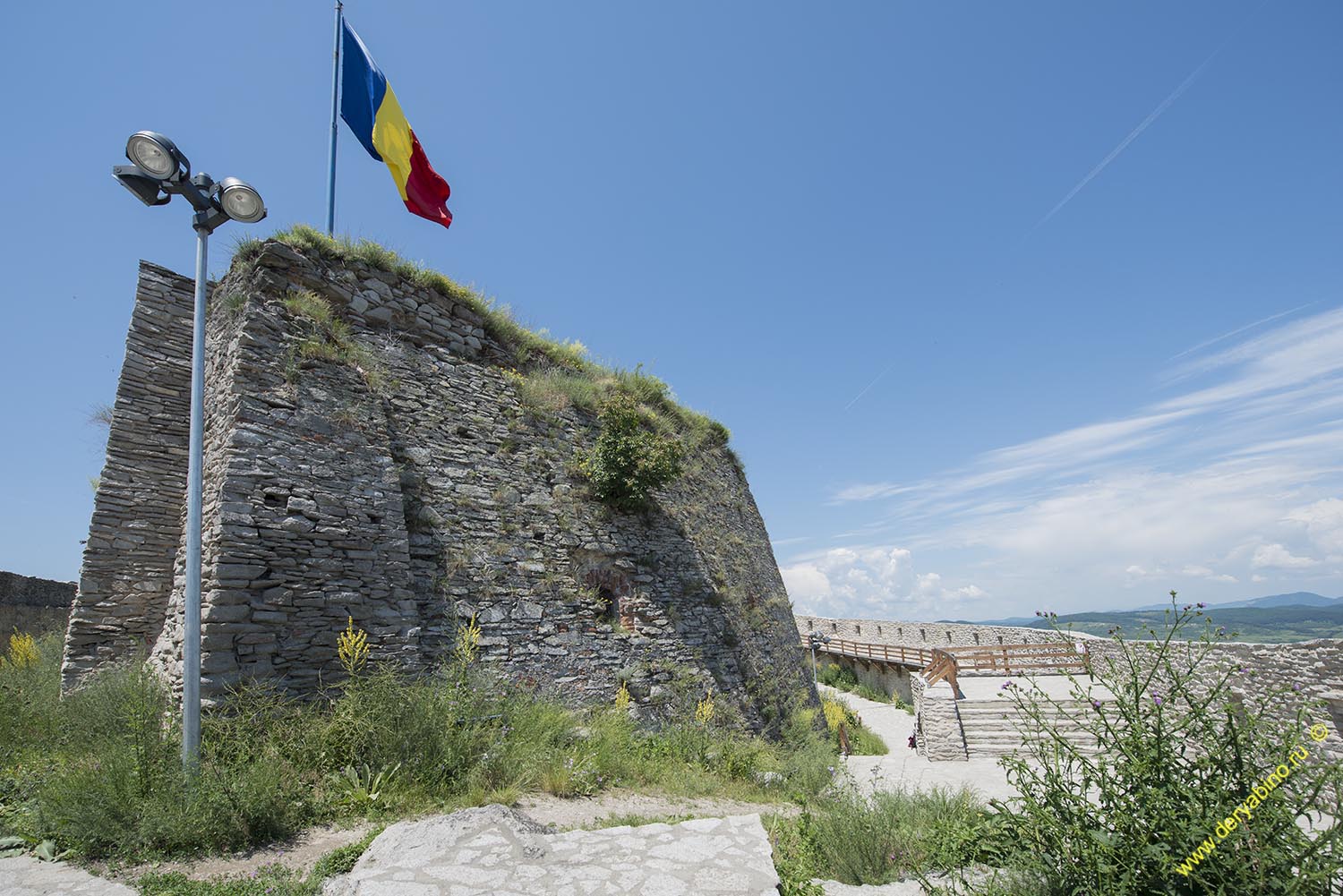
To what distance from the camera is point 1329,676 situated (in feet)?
29.5

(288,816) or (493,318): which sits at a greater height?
(493,318)

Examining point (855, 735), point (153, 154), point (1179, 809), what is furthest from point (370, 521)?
point (855, 735)

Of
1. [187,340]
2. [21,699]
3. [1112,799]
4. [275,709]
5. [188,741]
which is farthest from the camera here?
[187,340]

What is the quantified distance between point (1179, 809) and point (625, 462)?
8420 mm

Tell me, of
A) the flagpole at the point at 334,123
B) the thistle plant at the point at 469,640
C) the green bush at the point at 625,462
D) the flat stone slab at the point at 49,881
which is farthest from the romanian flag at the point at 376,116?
the flat stone slab at the point at 49,881

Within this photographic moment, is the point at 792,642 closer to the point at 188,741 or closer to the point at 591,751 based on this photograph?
the point at 591,751

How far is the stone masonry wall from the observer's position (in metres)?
7.10

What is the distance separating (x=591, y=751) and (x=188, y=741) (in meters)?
3.85

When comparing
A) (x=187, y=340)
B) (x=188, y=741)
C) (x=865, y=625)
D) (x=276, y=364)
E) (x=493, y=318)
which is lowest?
(x=865, y=625)

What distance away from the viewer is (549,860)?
421 centimetres

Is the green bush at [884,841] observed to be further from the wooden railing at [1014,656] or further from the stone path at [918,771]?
the wooden railing at [1014,656]

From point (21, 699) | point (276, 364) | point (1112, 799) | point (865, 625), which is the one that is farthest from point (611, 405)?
point (865, 625)

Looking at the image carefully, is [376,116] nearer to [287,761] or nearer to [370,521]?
[370,521]

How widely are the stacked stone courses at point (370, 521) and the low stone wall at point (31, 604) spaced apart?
20.4ft
